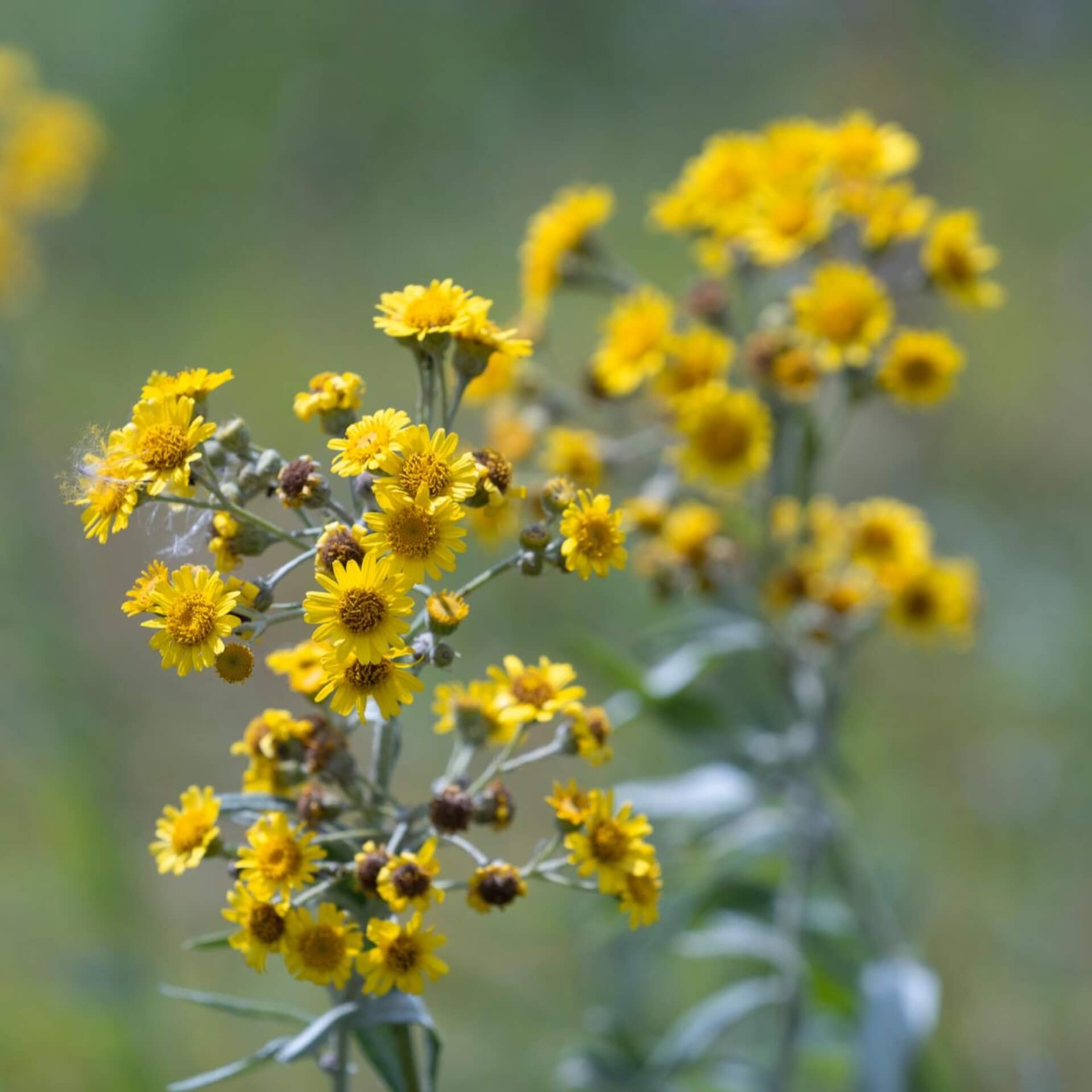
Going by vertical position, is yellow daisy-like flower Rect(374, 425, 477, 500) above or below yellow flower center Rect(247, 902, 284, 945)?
above

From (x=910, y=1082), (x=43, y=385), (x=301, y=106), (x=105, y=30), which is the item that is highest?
(x=105, y=30)

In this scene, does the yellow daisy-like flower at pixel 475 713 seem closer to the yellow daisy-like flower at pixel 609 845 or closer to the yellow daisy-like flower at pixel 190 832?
the yellow daisy-like flower at pixel 609 845

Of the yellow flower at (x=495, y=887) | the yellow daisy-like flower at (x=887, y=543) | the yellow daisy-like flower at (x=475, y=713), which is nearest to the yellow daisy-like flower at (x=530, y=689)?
the yellow daisy-like flower at (x=475, y=713)

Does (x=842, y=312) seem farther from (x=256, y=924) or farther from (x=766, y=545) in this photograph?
(x=256, y=924)

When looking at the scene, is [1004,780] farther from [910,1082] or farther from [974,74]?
[974,74]

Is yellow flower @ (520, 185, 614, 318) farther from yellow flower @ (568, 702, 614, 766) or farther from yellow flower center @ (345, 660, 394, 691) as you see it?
yellow flower center @ (345, 660, 394, 691)

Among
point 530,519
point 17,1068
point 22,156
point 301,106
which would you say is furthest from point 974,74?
point 17,1068

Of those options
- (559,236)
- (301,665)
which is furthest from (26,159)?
(301,665)

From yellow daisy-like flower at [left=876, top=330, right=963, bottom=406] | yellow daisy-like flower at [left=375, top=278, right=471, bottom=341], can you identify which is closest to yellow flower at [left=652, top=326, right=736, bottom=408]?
yellow daisy-like flower at [left=876, top=330, right=963, bottom=406]
